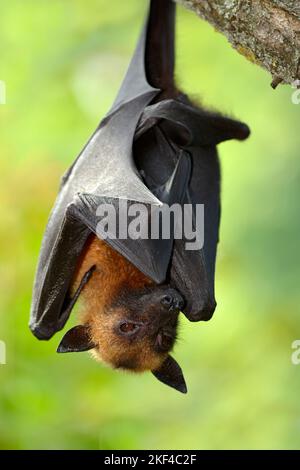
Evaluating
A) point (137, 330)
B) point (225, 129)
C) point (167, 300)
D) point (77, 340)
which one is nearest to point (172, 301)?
point (167, 300)

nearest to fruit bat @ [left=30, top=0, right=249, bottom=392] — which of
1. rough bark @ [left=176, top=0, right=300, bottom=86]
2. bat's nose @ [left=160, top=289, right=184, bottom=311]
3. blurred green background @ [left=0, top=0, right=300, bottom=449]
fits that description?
bat's nose @ [left=160, top=289, right=184, bottom=311]

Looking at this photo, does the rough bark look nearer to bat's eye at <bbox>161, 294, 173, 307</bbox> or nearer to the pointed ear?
the pointed ear

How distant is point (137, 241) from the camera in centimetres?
374

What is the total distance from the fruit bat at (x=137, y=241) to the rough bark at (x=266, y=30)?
103 centimetres

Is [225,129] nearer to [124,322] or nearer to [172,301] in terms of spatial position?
[172,301]

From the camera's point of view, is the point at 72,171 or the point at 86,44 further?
the point at 86,44

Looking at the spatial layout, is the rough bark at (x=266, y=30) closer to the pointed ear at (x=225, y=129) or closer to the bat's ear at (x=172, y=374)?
the pointed ear at (x=225, y=129)

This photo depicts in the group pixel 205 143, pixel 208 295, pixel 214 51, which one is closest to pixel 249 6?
pixel 205 143

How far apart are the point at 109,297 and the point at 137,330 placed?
0.29m

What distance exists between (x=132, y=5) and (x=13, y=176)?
1.81 m

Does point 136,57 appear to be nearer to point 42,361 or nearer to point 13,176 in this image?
point 13,176

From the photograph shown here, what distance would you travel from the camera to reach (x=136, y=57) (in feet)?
15.3

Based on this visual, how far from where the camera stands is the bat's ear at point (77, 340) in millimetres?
4179

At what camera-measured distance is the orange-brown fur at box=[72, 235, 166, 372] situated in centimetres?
423
